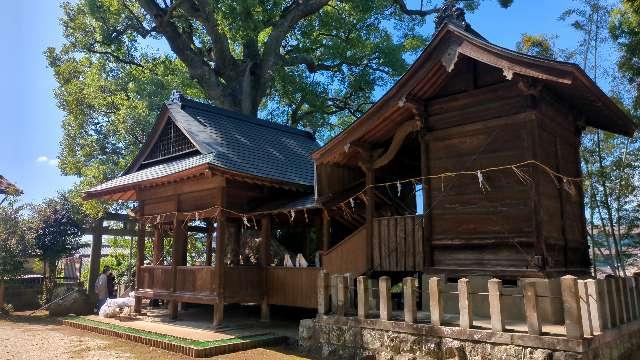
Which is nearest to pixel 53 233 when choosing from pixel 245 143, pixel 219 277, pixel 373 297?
pixel 245 143

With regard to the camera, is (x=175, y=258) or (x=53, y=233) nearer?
(x=175, y=258)

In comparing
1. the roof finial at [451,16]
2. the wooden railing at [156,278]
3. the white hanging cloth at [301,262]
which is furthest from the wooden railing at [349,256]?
the wooden railing at [156,278]

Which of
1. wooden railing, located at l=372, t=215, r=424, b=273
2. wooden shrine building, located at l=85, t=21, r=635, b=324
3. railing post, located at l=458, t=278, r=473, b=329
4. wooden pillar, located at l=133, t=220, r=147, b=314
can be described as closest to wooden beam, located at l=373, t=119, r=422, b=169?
wooden shrine building, located at l=85, t=21, r=635, b=324

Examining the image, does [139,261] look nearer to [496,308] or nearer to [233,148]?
[233,148]

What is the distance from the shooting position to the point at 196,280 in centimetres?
1330

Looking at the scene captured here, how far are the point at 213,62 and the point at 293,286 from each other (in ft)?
51.1

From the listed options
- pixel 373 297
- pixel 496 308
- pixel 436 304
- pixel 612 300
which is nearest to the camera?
pixel 496 308

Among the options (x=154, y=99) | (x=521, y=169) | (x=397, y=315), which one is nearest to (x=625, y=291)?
(x=521, y=169)

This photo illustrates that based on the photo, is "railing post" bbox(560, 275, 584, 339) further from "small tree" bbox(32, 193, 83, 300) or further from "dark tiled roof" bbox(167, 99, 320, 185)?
"small tree" bbox(32, 193, 83, 300)

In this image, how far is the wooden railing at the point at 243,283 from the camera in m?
12.7

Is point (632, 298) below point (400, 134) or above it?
below

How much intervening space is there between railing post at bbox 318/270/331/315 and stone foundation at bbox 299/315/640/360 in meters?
0.20

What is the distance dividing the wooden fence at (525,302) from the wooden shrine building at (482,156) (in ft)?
3.28

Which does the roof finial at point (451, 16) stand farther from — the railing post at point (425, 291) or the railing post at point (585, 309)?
the railing post at point (585, 309)
